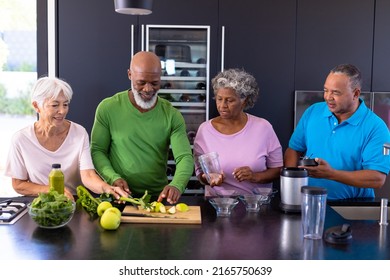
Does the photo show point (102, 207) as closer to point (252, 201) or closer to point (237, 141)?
point (252, 201)

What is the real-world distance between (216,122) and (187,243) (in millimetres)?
1208

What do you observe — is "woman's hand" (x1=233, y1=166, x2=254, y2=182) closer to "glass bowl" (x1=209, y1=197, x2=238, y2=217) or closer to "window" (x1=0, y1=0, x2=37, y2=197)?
"glass bowl" (x1=209, y1=197, x2=238, y2=217)

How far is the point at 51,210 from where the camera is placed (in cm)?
210

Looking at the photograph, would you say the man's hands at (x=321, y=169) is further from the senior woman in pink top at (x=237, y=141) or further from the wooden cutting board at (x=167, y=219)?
the wooden cutting board at (x=167, y=219)

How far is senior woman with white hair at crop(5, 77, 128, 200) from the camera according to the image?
2654 millimetres

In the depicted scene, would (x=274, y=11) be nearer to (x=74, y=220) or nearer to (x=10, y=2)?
(x=10, y=2)

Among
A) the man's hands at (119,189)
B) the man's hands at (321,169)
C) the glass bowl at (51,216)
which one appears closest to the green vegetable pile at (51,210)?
the glass bowl at (51,216)

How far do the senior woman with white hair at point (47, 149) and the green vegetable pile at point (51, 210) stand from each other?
1.48 feet

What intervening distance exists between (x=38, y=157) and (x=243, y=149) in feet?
3.54

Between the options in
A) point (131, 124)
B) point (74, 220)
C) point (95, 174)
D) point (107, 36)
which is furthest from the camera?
point (107, 36)

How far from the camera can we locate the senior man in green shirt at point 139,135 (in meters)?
2.86

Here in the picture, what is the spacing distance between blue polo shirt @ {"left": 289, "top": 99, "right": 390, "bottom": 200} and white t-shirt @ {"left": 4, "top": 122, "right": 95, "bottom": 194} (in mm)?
1228

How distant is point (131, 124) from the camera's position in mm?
2887
